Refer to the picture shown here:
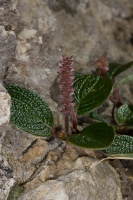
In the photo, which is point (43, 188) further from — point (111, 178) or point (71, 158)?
point (111, 178)

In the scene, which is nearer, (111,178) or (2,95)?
(2,95)

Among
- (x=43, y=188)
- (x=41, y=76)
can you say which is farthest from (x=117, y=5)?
(x=43, y=188)

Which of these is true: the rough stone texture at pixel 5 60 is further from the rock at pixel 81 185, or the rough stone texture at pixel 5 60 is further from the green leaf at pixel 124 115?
the green leaf at pixel 124 115

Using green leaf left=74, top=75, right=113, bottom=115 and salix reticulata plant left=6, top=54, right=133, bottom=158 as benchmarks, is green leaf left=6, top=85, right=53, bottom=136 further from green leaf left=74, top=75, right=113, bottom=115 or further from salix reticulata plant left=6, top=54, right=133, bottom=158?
green leaf left=74, top=75, right=113, bottom=115

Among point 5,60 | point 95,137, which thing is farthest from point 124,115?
point 5,60

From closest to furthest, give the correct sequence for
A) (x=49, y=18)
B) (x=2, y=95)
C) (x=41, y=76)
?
(x=2, y=95) → (x=41, y=76) → (x=49, y=18)

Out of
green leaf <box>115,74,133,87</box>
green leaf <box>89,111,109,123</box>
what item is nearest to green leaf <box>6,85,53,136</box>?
green leaf <box>89,111,109,123</box>
